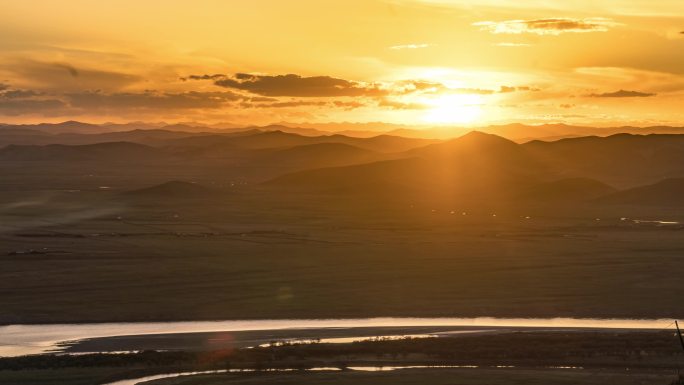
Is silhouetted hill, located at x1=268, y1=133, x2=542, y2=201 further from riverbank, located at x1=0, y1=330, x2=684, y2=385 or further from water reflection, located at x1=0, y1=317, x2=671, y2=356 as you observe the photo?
riverbank, located at x1=0, y1=330, x2=684, y2=385

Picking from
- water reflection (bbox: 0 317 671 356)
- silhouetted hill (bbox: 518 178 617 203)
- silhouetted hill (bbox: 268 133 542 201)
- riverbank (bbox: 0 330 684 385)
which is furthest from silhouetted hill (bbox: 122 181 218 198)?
riverbank (bbox: 0 330 684 385)

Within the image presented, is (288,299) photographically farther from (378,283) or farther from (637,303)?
(637,303)

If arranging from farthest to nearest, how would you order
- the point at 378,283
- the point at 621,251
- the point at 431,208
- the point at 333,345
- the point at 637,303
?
the point at 431,208
the point at 621,251
the point at 378,283
the point at 637,303
the point at 333,345

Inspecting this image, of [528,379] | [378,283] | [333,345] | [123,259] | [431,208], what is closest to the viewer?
[528,379]

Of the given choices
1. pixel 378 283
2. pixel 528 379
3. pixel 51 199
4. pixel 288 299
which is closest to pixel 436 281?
pixel 378 283

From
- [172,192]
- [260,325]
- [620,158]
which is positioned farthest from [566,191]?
[260,325]

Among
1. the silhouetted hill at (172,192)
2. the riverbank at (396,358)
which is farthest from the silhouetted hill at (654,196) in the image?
the riverbank at (396,358)

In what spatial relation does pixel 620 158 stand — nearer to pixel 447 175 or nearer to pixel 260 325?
pixel 447 175

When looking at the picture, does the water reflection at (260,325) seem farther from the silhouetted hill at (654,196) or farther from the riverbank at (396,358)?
the silhouetted hill at (654,196)
